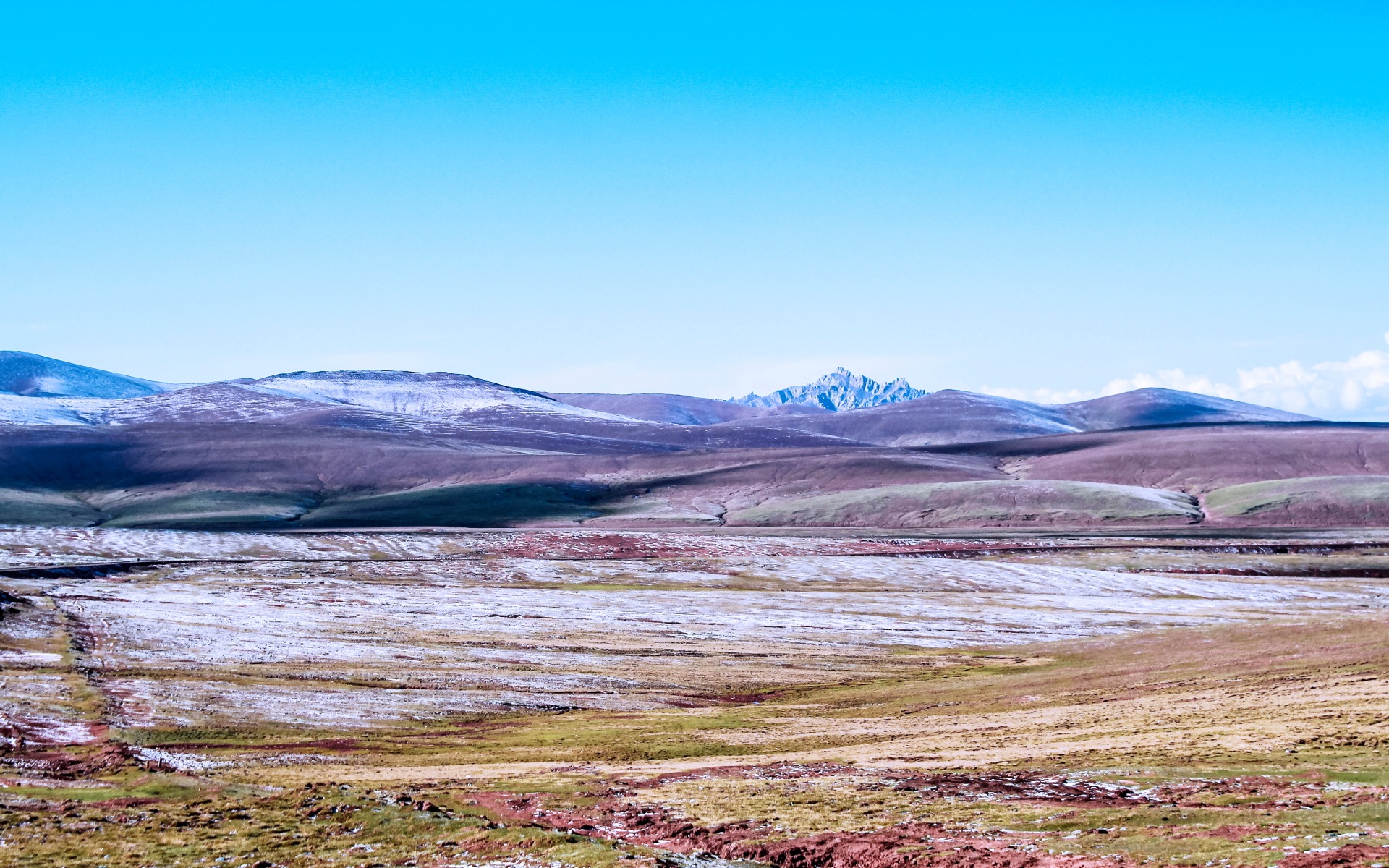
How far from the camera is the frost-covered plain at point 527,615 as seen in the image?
187 feet

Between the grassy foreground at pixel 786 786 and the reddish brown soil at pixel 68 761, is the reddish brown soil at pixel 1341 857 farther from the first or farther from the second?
the reddish brown soil at pixel 68 761

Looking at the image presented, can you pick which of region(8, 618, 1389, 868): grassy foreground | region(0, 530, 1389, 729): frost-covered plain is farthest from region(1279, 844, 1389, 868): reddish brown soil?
region(0, 530, 1389, 729): frost-covered plain

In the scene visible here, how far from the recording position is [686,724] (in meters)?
49.2

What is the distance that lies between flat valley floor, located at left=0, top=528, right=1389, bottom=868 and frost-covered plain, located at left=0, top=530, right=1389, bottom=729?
0.45 metres

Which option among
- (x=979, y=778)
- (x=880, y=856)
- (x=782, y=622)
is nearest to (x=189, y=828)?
(x=880, y=856)

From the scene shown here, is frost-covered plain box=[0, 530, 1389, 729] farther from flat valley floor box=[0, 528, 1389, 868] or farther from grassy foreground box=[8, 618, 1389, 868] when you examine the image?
grassy foreground box=[8, 618, 1389, 868]

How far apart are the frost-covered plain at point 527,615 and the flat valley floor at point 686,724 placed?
0.45 m

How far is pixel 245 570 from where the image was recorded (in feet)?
405

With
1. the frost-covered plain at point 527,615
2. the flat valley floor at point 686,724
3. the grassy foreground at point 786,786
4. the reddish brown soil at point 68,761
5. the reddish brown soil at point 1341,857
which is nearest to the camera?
the reddish brown soil at point 1341,857

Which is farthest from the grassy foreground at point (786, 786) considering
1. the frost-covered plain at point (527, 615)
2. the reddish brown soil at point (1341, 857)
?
the frost-covered plain at point (527, 615)

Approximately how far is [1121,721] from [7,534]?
5901 inches

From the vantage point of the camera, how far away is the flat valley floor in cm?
2691

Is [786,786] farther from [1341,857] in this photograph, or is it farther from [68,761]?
[68,761]

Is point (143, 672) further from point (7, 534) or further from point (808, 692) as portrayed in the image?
point (7, 534)
